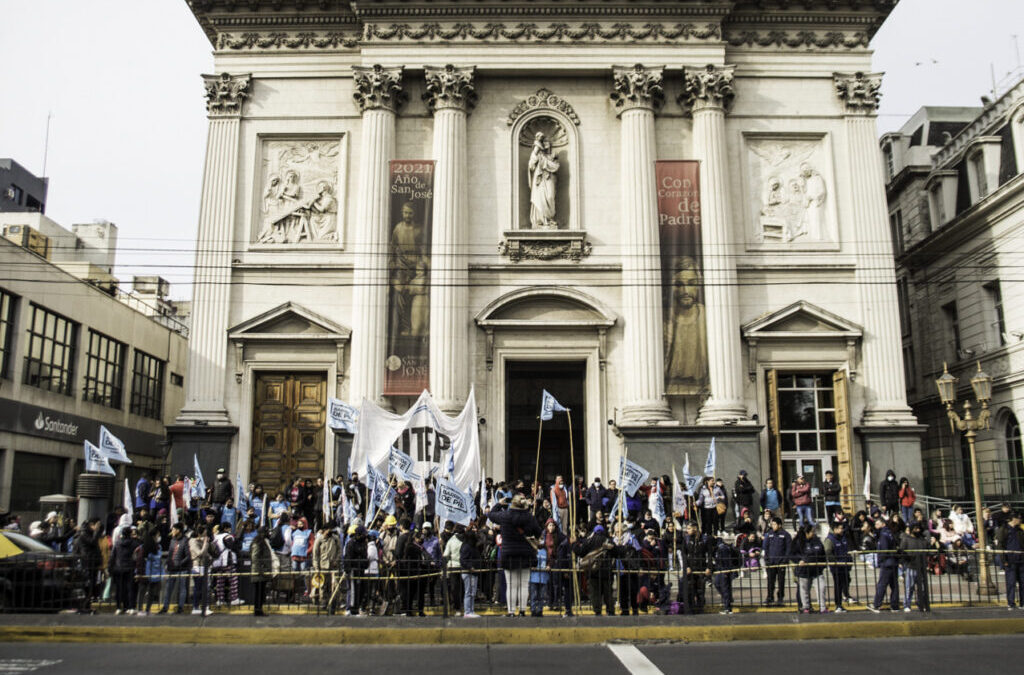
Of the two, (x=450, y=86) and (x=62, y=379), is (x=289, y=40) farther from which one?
(x=62, y=379)

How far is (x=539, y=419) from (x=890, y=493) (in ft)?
33.9

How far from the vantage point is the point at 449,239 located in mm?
28109

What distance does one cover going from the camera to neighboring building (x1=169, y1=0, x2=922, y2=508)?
2734 centimetres

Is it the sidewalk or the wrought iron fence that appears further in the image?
the wrought iron fence

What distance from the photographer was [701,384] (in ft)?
89.8

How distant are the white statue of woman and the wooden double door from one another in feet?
27.4

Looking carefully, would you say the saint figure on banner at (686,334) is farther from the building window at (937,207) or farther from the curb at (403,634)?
the building window at (937,207)

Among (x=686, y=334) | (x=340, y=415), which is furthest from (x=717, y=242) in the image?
(x=340, y=415)

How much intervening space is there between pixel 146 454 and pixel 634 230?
27.2 meters

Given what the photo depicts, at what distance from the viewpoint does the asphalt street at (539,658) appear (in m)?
11.5

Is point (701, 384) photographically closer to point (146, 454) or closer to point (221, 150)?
point (221, 150)

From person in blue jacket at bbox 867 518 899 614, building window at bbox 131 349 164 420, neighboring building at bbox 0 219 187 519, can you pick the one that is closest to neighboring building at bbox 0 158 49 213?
neighboring building at bbox 0 219 187 519

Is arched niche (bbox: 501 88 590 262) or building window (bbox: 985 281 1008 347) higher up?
arched niche (bbox: 501 88 590 262)

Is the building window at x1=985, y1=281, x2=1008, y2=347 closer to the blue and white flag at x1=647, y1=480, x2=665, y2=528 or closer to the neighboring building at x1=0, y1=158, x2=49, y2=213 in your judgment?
the blue and white flag at x1=647, y1=480, x2=665, y2=528
